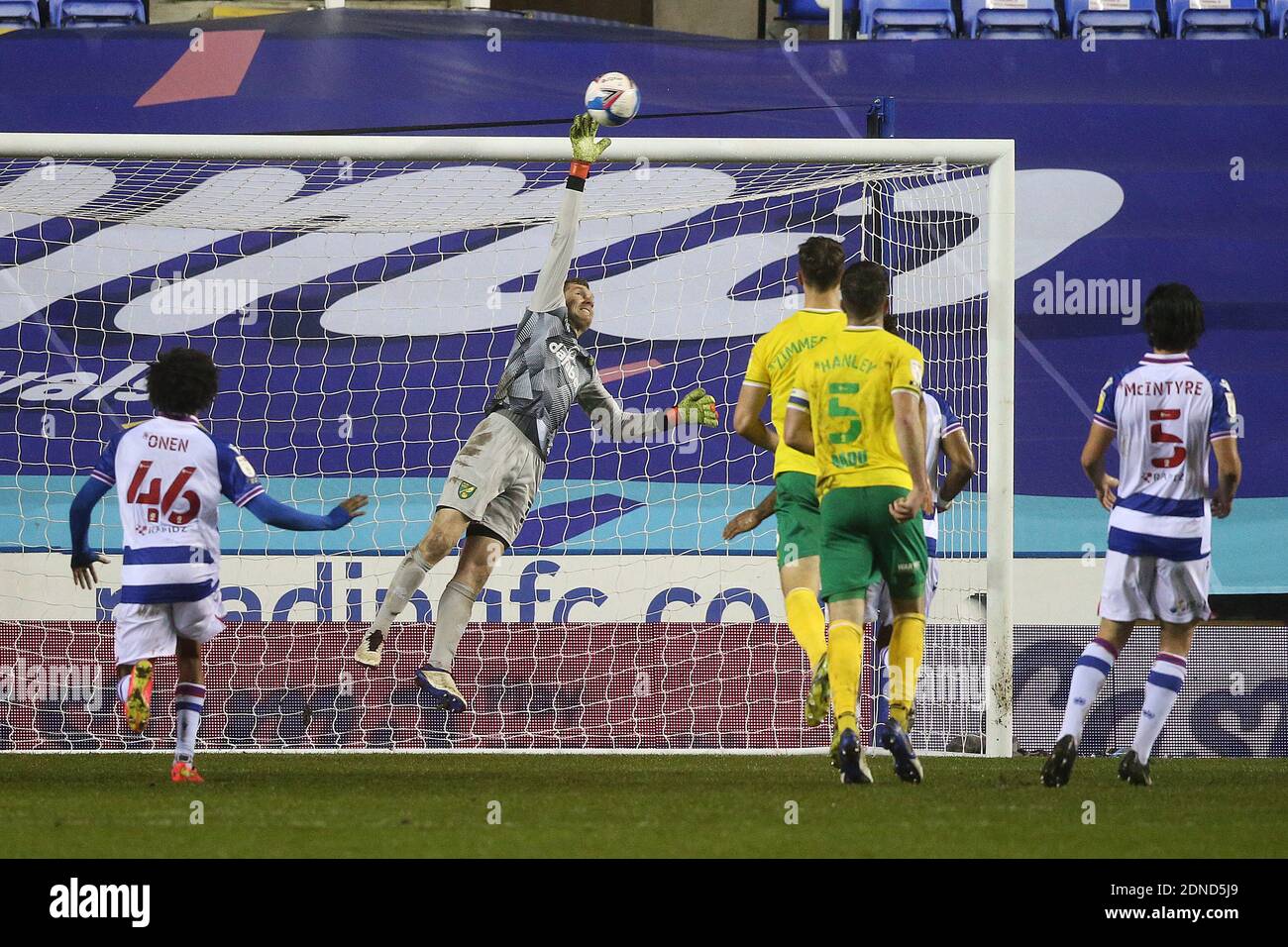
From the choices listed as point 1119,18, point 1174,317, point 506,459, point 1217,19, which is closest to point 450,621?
point 506,459

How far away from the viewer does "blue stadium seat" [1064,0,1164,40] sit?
11930 mm

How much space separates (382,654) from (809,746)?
2067mm

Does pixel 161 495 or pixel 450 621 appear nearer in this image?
pixel 161 495

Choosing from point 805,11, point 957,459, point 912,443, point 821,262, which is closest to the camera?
point 912,443

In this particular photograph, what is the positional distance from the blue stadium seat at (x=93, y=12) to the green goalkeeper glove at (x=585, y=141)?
6055 mm

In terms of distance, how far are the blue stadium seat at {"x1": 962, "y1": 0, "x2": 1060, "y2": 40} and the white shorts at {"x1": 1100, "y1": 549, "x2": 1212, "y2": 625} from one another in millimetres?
7018

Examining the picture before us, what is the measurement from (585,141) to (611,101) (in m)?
0.20

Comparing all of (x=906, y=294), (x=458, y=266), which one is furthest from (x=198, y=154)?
(x=906, y=294)

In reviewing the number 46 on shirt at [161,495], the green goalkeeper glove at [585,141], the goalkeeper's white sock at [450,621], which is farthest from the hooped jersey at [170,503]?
the green goalkeeper glove at [585,141]

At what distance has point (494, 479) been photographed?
741 cm

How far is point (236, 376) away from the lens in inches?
404

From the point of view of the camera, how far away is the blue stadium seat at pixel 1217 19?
1197cm

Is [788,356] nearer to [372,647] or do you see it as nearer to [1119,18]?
[372,647]

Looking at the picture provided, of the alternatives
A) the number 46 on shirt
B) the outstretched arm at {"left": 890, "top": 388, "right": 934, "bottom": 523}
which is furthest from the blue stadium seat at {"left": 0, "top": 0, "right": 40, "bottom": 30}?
the outstretched arm at {"left": 890, "top": 388, "right": 934, "bottom": 523}
